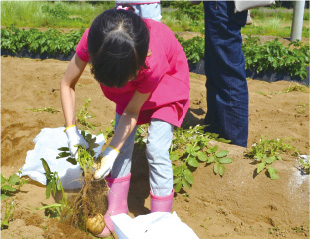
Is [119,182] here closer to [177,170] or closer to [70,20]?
[177,170]

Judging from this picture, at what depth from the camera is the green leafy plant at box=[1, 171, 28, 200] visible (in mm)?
2668

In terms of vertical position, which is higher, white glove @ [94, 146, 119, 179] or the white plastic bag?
the white plastic bag

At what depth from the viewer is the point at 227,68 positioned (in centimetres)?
302

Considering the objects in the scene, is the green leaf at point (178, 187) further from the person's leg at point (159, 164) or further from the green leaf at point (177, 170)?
the person's leg at point (159, 164)

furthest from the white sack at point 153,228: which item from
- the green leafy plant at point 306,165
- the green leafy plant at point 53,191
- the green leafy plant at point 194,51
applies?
the green leafy plant at point 194,51

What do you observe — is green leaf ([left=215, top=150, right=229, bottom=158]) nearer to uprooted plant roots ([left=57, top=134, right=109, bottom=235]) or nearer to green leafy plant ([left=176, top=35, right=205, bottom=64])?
uprooted plant roots ([left=57, top=134, right=109, bottom=235])

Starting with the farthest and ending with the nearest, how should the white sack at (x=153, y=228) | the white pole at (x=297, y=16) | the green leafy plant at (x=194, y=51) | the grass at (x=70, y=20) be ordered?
the grass at (x=70, y=20), the white pole at (x=297, y=16), the green leafy plant at (x=194, y=51), the white sack at (x=153, y=228)

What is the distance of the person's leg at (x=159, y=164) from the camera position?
2.30 m

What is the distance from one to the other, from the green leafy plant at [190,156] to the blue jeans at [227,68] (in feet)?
0.76

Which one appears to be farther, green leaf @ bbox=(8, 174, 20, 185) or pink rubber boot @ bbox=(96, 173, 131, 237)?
green leaf @ bbox=(8, 174, 20, 185)

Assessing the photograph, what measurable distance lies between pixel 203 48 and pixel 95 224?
3.87 metres

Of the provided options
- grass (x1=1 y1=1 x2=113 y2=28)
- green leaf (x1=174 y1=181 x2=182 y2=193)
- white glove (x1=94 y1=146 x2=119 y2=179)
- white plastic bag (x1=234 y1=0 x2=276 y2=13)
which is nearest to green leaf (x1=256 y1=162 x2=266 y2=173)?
green leaf (x1=174 y1=181 x2=182 y2=193)

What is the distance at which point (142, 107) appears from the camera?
230 cm

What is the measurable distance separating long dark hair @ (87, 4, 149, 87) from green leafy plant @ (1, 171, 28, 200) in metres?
1.31
